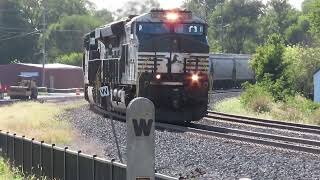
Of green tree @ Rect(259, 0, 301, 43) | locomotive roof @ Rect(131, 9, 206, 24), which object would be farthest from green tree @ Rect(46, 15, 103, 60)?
locomotive roof @ Rect(131, 9, 206, 24)

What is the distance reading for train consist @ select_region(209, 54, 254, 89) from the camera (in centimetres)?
4872

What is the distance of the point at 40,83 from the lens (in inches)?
2886

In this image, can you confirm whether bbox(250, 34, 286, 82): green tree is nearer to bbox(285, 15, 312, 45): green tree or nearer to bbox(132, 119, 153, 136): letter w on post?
bbox(132, 119, 153, 136): letter w on post

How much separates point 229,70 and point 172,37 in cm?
3051

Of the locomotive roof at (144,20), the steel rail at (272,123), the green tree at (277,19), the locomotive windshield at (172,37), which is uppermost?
the green tree at (277,19)

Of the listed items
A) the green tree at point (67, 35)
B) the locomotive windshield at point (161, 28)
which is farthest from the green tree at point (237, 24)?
the locomotive windshield at point (161, 28)

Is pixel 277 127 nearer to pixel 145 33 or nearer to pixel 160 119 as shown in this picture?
pixel 160 119

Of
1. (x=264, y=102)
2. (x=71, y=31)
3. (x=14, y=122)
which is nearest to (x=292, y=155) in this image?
(x=14, y=122)

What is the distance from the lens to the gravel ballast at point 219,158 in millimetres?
11500

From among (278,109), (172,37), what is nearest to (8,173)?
(172,37)

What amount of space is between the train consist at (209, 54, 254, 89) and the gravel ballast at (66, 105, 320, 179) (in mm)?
30542

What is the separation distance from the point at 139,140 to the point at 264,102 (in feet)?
76.7

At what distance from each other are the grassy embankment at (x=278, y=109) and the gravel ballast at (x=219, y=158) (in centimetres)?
908

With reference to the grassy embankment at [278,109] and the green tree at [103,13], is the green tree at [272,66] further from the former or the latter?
the green tree at [103,13]
